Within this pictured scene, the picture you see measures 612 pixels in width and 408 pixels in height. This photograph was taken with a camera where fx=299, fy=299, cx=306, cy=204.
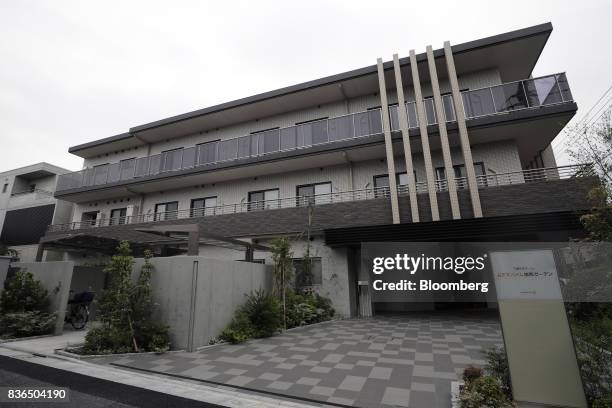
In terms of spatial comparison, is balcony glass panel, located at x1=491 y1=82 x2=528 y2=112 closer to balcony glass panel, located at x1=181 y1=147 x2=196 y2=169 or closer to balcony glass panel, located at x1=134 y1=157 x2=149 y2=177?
balcony glass panel, located at x1=181 y1=147 x2=196 y2=169

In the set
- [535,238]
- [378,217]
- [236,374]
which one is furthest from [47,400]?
[535,238]

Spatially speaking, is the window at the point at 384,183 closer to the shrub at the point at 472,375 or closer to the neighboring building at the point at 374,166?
the neighboring building at the point at 374,166

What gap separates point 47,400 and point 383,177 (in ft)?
45.9

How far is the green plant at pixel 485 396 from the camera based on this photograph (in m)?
4.04

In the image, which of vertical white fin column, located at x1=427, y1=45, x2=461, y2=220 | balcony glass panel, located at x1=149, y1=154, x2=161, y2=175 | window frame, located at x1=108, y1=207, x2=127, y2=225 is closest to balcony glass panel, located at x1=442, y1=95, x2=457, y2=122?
vertical white fin column, located at x1=427, y1=45, x2=461, y2=220

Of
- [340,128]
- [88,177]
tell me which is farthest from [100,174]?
[340,128]

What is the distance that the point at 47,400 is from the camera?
185 inches

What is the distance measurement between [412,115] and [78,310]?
54.8ft

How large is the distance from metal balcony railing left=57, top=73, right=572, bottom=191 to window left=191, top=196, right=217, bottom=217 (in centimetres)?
234

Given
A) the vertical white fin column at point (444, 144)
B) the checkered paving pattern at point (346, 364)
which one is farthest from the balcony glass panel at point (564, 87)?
the checkered paving pattern at point (346, 364)

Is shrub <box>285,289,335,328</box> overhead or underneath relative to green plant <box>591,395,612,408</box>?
overhead

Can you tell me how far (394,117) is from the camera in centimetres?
1438

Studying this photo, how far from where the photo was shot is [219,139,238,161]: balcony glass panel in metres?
17.2

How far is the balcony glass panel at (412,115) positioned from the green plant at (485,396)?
457 inches
